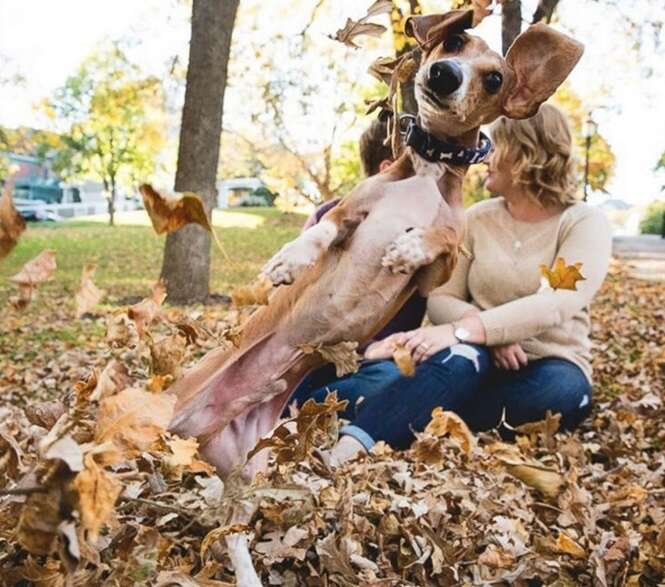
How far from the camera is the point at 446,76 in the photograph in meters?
1.57

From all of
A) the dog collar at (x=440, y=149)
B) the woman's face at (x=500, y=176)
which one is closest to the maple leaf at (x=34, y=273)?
the dog collar at (x=440, y=149)

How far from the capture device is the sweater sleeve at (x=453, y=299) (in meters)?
3.96

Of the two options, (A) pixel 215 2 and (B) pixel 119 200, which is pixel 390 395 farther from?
(B) pixel 119 200

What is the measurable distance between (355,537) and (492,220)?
2392mm

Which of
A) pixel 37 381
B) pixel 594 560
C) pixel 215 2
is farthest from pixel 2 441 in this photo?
pixel 215 2

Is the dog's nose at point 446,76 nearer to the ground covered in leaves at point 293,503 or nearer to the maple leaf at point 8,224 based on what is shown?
the ground covered in leaves at point 293,503

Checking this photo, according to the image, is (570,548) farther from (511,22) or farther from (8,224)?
(511,22)

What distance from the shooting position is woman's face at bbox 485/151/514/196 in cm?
386

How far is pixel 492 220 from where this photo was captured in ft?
13.6

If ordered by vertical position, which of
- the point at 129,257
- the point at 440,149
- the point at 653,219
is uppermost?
the point at 440,149

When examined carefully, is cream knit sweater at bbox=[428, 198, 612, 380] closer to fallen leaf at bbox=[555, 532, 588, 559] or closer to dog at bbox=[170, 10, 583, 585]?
fallen leaf at bbox=[555, 532, 588, 559]

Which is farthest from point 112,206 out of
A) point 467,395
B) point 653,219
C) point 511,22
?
point 467,395

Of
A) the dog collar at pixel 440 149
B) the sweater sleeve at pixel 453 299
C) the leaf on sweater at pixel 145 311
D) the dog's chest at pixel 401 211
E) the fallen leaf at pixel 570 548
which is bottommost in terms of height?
the fallen leaf at pixel 570 548

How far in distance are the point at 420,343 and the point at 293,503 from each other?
1.53 m
